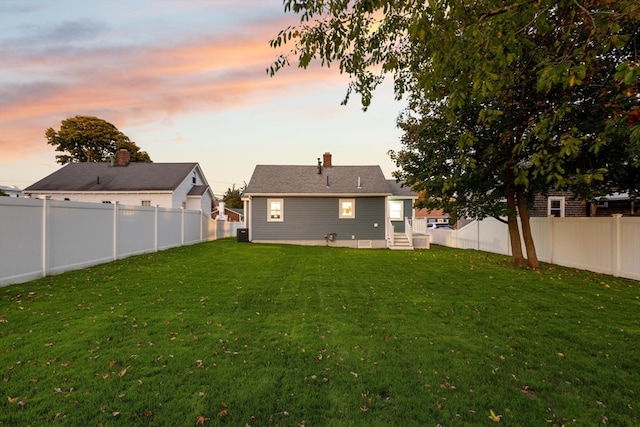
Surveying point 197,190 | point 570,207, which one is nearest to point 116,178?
point 197,190

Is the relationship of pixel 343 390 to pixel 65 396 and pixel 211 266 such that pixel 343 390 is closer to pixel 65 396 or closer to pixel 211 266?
pixel 65 396

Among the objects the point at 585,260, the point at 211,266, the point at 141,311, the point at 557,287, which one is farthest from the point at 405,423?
the point at 585,260

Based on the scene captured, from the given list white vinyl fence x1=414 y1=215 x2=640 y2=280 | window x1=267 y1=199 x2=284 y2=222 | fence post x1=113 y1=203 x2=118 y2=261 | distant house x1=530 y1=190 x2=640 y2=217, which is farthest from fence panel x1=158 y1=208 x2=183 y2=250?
distant house x1=530 y1=190 x2=640 y2=217

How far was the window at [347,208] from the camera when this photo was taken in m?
20.2

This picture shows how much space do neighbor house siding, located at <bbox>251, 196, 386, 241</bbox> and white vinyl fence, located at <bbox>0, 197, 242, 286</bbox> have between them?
6.85 metres

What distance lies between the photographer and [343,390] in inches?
120

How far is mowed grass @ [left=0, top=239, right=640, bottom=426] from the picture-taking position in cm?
270

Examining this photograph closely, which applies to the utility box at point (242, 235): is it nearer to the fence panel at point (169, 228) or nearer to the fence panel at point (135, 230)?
the fence panel at point (169, 228)

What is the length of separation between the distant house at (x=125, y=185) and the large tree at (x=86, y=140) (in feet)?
59.1

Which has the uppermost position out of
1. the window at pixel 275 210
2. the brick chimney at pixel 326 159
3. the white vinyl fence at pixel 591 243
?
the brick chimney at pixel 326 159

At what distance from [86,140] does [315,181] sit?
3707 cm

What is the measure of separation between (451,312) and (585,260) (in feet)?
27.6

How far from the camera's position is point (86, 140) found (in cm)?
4284

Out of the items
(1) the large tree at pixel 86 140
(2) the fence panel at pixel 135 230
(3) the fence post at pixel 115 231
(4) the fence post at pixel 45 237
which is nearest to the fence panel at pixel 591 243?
(4) the fence post at pixel 45 237
